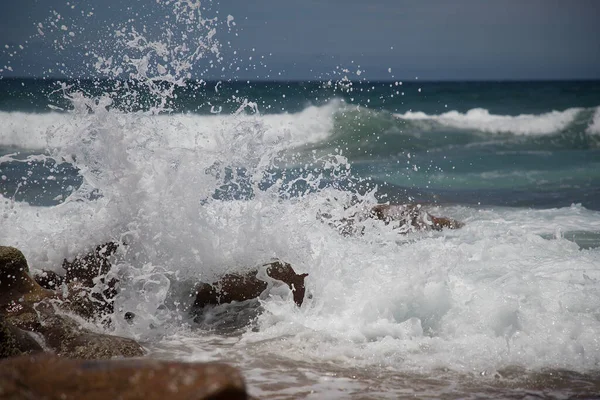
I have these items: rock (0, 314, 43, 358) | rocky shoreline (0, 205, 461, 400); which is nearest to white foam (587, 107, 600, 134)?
rocky shoreline (0, 205, 461, 400)

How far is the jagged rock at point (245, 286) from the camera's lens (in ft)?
18.6

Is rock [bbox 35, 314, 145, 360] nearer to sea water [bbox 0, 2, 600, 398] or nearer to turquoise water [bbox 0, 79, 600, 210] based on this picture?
sea water [bbox 0, 2, 600, 398]

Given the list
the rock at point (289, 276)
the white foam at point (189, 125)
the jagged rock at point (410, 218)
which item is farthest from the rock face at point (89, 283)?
the white foam at point (189, 125)

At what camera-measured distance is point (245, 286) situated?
18.7 feet

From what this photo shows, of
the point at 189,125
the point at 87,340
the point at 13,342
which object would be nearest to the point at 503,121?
the point at 189,125

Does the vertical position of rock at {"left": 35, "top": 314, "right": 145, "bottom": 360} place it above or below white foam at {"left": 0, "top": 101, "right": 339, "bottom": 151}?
below

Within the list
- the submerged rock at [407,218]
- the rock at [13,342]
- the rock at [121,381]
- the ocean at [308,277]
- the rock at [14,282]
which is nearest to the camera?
the rock at [121,381]

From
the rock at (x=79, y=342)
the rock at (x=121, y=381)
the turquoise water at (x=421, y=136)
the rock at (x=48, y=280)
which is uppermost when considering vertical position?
the turquoise water at (x=421, y=136)

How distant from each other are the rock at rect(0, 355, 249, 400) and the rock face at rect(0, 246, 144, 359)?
1.91 meters

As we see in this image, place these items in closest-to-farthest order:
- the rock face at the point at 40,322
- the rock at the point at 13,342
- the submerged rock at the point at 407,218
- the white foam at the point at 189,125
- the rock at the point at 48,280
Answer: the rock at the point at 13,342 → the rock face at the point at 40,322 → the rock at the point at 48,280 → the submerged rock at the point at 407,218 → the white foam at the point at 189,125

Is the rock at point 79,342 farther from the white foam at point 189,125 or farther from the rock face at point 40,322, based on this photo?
the white foam at point 189,125

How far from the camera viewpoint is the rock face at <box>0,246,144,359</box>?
426cm

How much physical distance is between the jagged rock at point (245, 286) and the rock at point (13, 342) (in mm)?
1720

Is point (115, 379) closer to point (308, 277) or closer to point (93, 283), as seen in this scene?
point (93, 283)
